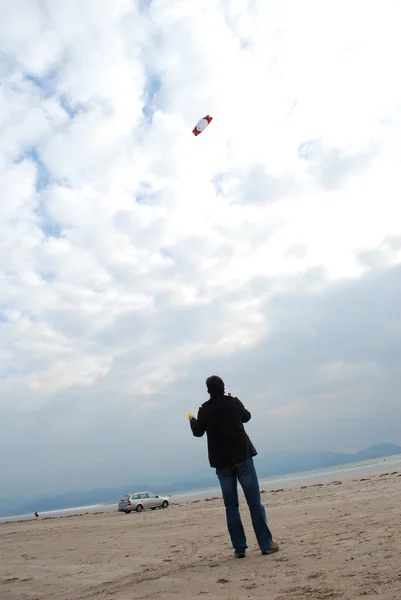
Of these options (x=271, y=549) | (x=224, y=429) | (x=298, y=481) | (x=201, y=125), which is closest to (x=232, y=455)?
(x=224, y=429)

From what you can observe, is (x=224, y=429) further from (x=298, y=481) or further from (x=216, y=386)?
(x=298, y=481)

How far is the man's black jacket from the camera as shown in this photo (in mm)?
6289

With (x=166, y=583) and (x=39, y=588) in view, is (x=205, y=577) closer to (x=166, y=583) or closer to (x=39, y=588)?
(x=166, y=583)

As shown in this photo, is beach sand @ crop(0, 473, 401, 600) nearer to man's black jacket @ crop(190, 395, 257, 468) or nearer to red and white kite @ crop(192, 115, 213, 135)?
man's black jacket @ crop(190, 395, 257, 468)

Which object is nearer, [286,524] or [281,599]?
[281,599]

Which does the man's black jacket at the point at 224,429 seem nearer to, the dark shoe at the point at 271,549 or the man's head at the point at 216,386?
the man's head at the point at 216,386

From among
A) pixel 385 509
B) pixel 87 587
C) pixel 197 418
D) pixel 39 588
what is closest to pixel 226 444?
pixel 197 418

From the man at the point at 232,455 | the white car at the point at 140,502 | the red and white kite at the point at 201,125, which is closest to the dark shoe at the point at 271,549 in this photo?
the man at the point at 232,455

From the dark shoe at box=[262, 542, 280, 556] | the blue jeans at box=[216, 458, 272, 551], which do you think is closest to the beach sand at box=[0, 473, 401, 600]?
the dark shoe at box=[262, 542, 280, 556]

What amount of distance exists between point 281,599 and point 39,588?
10.5 ft

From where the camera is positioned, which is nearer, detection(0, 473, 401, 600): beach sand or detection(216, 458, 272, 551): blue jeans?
detection(0, 473, 401, 600): beach sand

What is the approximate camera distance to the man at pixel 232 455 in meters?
6.05

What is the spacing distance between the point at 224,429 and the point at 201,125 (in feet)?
42.8

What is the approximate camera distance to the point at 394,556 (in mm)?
4871
